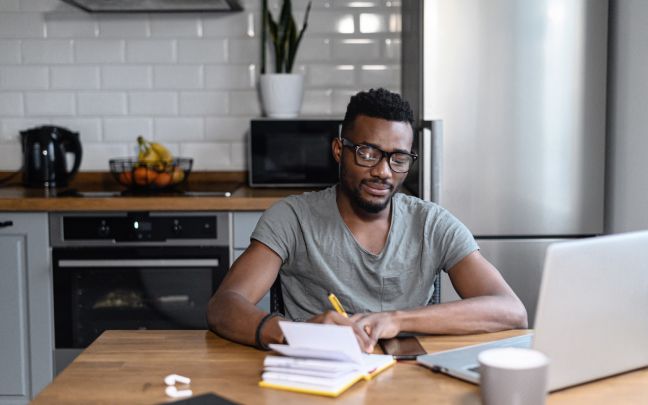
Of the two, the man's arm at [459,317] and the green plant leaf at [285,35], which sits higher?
the green plant leaf at [285,35]

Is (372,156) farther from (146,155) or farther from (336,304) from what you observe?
(146,155)

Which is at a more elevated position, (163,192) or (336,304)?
(163,192)

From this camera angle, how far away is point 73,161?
3.78 metres

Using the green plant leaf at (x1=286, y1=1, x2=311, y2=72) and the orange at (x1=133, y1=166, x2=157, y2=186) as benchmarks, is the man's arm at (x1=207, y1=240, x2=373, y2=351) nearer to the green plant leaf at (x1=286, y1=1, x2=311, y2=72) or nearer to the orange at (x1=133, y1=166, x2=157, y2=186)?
the orange at (x1=133, y1=166, x2=157, y2=186)

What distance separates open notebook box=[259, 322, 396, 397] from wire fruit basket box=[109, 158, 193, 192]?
200cm

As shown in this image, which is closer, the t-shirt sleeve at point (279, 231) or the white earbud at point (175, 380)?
the white earbud at point (175, 380)

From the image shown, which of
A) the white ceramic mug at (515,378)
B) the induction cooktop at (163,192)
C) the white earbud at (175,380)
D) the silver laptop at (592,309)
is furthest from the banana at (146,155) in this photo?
the white ceramic mug at (515,378)

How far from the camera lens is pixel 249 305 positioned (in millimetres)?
1812

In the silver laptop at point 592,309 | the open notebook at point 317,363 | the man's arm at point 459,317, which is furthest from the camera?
the man's arm at point 459,317

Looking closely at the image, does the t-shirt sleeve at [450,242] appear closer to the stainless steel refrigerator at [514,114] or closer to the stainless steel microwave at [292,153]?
the stainless steel refrigerator at [514,114]

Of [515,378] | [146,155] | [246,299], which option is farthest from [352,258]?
[146,155]

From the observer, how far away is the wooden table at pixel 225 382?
1363mm

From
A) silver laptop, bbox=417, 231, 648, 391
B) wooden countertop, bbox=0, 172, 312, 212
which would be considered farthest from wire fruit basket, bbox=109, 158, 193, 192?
silver laptop, bbox=417, 231, 648, 391

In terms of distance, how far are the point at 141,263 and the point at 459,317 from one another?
5.69ft
